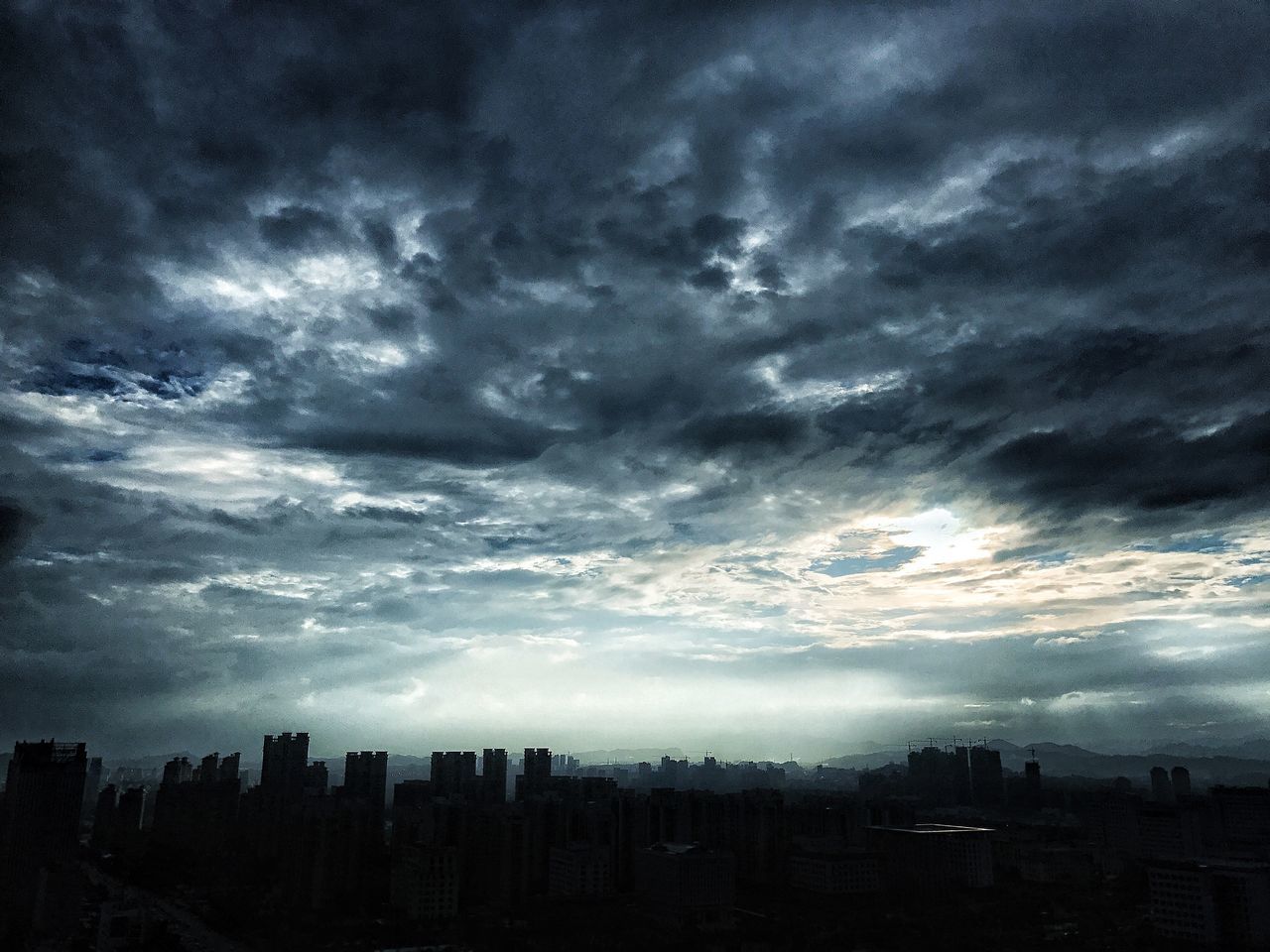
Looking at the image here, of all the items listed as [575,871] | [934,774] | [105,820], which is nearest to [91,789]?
[105,820]

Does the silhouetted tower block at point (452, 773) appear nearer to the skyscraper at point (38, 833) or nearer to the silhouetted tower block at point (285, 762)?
the silhouetted tower block at point (285, 762)

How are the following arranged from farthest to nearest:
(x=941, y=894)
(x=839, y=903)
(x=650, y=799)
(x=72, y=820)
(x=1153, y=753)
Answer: (x=1153, y=753), (x=650, y=799), (x=941, y=894), (x=839, y=903), (x=72, y=820)

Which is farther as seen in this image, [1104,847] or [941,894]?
[1104,847]

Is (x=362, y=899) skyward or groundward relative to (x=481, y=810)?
groundward

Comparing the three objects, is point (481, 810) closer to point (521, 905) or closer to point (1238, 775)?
point (521, 905)

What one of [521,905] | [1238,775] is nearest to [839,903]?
[521,905]

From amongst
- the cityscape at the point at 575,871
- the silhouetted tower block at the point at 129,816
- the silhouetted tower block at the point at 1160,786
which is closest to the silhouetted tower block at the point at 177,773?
the cityscape at the point at 575,871
